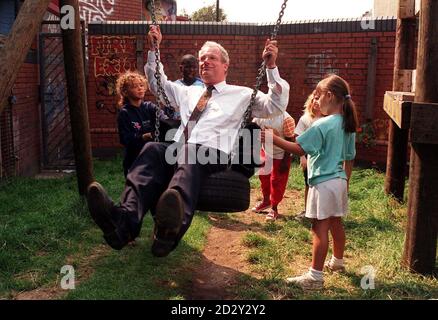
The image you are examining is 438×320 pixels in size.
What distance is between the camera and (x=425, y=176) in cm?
357

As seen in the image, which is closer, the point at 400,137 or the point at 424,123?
the point at 424,123

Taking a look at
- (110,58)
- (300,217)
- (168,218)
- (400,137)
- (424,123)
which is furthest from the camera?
(110,58)

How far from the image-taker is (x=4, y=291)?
3414 mm

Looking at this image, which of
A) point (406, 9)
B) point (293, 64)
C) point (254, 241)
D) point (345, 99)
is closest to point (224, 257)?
point (254, 241)

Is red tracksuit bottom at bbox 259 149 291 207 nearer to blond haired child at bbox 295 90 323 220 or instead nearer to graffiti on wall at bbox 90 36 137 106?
blond haired child at bbox 295 90 323 220

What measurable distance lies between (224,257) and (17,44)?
92.7 inches

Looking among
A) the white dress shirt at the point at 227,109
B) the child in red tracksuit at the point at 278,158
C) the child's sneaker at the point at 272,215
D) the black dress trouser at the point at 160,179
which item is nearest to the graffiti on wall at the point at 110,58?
the child in red tracksuit at the point at 278,158

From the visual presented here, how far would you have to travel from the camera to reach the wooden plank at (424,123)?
3.39m

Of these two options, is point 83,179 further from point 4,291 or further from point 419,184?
point 419,184

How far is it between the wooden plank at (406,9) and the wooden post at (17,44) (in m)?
3.95

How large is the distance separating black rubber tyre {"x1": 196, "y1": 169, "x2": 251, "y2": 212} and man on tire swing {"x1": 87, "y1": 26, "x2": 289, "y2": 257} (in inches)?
2.7

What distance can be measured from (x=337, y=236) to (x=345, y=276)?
32 cm

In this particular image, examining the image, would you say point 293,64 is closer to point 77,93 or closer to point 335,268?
point 77,93

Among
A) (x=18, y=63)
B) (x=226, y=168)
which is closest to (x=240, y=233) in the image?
(x=226, y=168)
